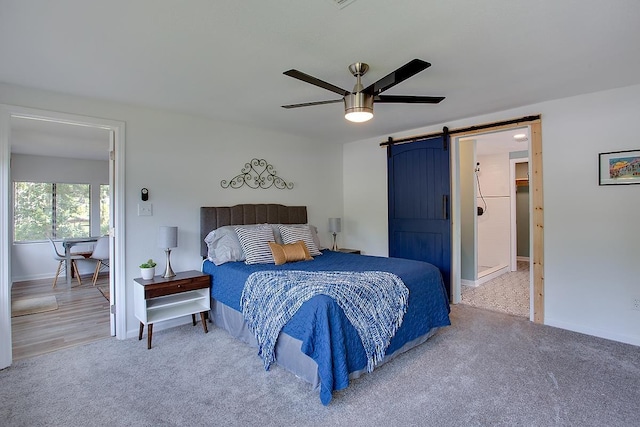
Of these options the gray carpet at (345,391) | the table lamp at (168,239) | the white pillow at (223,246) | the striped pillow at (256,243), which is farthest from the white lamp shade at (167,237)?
the gray carpet at (345,391)

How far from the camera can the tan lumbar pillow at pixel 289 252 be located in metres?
3.43

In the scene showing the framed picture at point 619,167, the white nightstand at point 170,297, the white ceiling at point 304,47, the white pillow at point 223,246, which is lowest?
the white nightstand at point 170,297

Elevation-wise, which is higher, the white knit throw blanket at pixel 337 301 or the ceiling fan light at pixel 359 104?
the ceiling fan light at pixel 359 104

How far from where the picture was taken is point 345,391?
227 cm

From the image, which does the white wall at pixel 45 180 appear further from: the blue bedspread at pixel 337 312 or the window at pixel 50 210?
the blue bedspread at pixel 337 312

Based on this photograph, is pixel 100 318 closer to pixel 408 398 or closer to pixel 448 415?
pixel 408 398

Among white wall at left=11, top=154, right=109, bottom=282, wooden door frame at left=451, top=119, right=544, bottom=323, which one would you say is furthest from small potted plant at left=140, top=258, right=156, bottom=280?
wooden door frame at left=451, top=119, right=544, bottom=323

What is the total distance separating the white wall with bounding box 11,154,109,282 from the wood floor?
819 mm

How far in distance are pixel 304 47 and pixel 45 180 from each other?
662cm

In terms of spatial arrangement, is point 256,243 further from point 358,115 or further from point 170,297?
point 358,115

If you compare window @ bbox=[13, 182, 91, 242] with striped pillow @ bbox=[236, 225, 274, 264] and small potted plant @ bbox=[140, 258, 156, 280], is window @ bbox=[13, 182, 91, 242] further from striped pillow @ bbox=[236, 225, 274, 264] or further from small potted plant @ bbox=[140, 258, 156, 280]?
striped pillow @ bbox=[236, 225, 274, 264]

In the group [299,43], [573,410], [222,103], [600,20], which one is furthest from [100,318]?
[600,20]

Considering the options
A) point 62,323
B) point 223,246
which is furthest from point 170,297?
point 62,323

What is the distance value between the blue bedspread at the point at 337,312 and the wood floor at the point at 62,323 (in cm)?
141
